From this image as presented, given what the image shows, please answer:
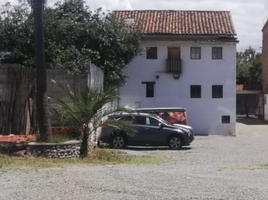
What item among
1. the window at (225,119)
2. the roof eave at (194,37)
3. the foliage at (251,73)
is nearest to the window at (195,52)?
the roof eave at (194,37)

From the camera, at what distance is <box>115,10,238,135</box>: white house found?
36.4 meters

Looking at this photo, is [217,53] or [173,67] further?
[217,53]

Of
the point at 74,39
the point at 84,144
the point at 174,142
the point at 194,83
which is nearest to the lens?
the point at 84,144

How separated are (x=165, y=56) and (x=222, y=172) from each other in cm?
2401

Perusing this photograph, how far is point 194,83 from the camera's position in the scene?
3666 centimetres

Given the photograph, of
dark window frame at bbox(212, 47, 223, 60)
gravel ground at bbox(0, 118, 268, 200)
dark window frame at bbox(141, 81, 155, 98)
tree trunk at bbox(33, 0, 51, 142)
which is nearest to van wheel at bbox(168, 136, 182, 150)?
tree trunk at bbox(33, 0, 51, 142)

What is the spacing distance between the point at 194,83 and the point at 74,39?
10280 mm

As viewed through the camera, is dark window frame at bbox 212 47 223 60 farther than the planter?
Yes

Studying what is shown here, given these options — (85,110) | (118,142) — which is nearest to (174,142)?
(118,142)

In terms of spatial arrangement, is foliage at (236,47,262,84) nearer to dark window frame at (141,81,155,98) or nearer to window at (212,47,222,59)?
window at (212,47,222,59)

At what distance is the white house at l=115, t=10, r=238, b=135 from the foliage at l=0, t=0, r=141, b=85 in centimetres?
284

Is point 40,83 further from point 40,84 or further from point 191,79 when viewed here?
point 191,79

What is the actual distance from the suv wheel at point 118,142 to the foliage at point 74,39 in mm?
3870

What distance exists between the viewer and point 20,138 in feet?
57.8
